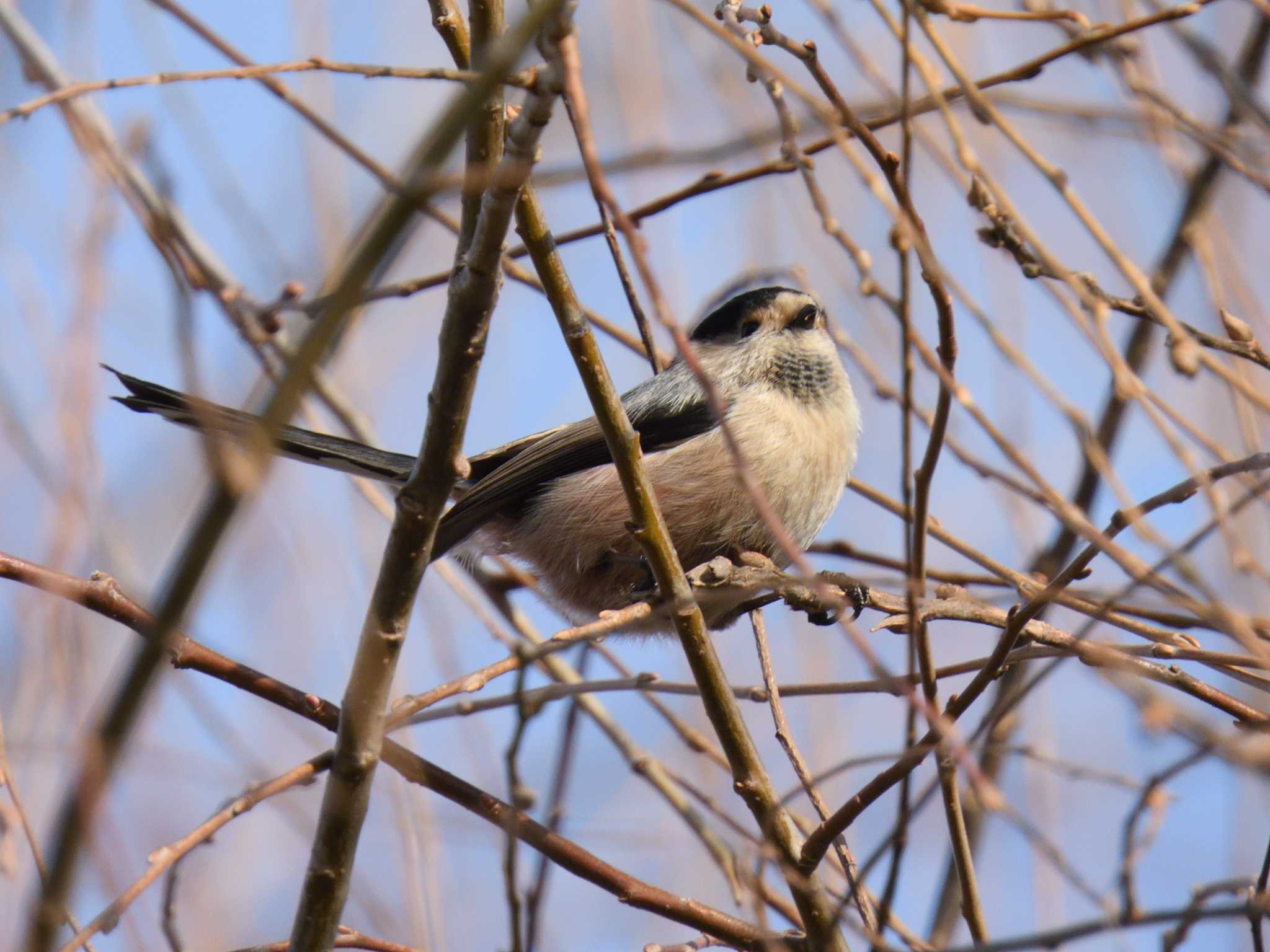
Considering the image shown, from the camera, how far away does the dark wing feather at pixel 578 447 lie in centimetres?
311

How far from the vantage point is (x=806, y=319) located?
3.37 m

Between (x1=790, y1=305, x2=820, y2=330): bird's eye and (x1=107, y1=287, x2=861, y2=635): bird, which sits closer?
(x1=107, y1=287, x2=861, y2=635): bird

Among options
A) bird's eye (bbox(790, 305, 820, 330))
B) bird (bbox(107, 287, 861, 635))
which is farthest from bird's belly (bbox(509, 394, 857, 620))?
bird's eye (bbox(790, 305, 820, 330))

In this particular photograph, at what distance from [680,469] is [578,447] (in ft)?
0.95

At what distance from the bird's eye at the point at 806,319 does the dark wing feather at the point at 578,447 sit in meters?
0.41

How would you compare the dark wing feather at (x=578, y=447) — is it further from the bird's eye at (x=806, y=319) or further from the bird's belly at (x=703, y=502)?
the bird's eye at (x=806, y=319)

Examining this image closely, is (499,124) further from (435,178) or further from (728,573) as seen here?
(728,573)

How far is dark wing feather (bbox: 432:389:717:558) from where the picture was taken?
311cm

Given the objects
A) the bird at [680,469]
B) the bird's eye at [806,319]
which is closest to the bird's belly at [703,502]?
the bird at [680,469]

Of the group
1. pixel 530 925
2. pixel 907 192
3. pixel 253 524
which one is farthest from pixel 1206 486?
pixel 253 524

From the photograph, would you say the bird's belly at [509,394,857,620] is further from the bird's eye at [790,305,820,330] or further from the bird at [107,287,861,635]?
the bird's eye at [790,305,820,330]

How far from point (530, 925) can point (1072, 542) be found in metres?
2.22

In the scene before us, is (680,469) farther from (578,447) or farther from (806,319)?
(806,319)

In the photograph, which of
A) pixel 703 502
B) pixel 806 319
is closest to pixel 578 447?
pixel 703 502
